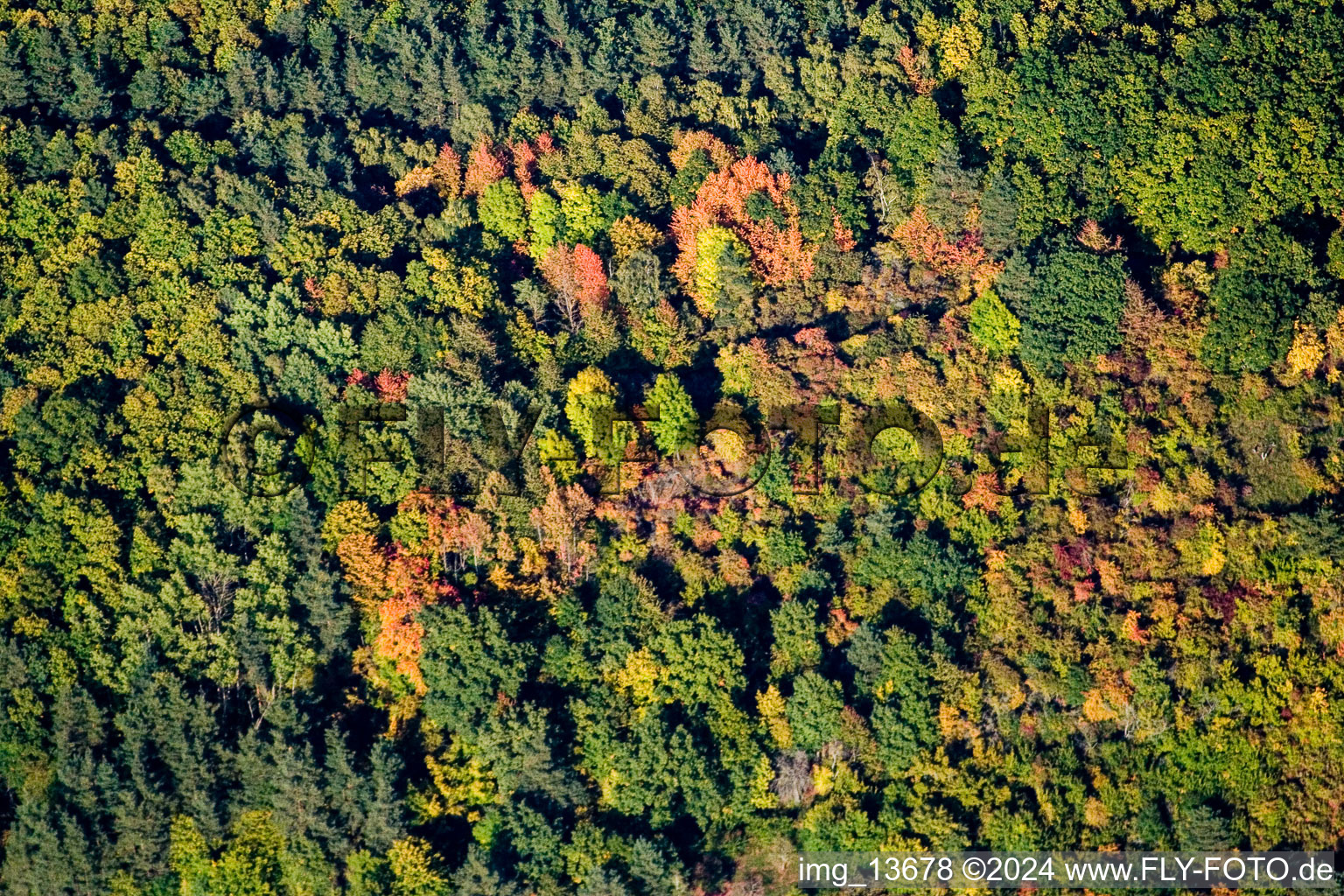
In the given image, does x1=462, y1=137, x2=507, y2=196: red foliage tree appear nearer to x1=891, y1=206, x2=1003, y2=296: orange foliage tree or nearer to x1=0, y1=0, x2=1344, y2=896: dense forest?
x1=0, y1=0, x2=1344, y2=896: dense forest

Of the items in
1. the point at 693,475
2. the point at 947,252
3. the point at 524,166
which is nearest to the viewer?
the point at 693,475

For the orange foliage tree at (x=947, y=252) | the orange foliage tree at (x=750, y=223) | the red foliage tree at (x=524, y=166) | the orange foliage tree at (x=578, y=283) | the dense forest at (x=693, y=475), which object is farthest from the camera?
the red foliage tree at (x=524, y=166)

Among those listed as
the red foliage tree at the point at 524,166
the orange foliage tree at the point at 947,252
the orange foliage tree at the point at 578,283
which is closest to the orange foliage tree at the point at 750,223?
the orange foliage tree at the point at 578,283

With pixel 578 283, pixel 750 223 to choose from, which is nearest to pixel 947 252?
pixel 750 223

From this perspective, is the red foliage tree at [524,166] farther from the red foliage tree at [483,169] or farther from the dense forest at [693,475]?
the red foliage tree at [483,169]

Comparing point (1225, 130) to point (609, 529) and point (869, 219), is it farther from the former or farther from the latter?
point (609, 529)

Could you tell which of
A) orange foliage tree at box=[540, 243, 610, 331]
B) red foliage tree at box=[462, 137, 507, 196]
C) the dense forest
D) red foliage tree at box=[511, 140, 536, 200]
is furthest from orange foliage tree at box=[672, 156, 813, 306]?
red foliage tree at box=[462, 137, 507, 196]

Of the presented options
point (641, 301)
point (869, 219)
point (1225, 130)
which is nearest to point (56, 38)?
point (641, 301)

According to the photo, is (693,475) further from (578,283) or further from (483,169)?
(483,169)
